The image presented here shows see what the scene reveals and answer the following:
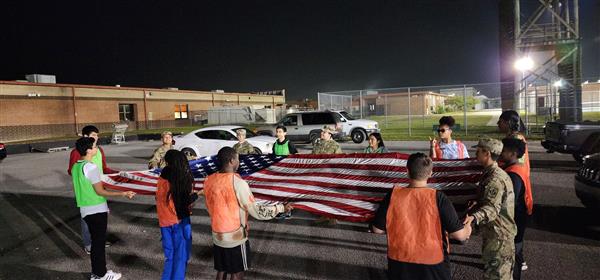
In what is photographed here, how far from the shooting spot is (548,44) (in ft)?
75.2

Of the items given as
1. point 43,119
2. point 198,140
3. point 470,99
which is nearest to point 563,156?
point 198,140

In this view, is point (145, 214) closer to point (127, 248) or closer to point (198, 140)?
point (127, 248)

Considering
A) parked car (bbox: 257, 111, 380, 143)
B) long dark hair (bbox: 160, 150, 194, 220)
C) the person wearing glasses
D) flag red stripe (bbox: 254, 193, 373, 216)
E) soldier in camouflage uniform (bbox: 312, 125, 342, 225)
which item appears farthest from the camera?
parked car (bbox: 257, 111, 380, 143)

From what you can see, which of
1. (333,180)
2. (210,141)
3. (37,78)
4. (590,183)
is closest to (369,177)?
(333,180)

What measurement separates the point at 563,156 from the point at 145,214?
1378cm

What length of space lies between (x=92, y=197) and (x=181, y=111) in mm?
43008

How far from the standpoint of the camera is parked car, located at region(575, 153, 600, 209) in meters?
5.80

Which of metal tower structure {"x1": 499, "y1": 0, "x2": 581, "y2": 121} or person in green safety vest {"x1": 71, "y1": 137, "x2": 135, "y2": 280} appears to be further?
metal tower structure {"x1": 499, "y1": 0, "x2": 581, "y2": 121}

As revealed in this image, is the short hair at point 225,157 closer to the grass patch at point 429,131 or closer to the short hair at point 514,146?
the short hair at point 514,146

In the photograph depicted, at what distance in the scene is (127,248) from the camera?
19.6 feet

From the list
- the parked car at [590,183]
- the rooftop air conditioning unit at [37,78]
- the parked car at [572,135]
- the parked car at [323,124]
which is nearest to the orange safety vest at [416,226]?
the parked car at [590,183]

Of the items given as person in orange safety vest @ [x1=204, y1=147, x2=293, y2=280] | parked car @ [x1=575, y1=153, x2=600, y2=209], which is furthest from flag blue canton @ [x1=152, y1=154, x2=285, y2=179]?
parked car @ [x1=575, y1=153, x2=600, y2=209]

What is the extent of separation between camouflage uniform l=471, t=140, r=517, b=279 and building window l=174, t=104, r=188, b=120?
44377 millimetres

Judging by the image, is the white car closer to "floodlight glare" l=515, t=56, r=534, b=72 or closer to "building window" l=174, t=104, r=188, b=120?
"floodlight glare" l=515, t=56, r=534, b=72
